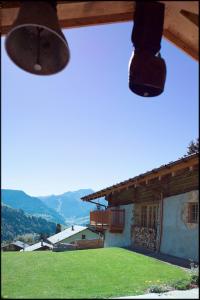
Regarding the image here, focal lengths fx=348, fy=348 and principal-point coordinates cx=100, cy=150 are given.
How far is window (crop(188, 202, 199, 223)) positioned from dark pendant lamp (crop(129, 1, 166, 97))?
52cm

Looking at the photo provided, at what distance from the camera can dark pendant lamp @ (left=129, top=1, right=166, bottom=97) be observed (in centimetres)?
127

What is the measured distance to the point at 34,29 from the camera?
1.44 m

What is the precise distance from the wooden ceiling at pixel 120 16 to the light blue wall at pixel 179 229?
0.53 metres

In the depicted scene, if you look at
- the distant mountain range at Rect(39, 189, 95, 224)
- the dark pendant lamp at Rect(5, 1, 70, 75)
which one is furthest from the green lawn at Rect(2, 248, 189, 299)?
the distant mountain range at Rect(39, 189, 95, 224)

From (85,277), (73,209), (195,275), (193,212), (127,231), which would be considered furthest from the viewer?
(73,209)

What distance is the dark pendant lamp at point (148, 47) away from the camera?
1.27 metres

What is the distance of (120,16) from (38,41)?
379mm

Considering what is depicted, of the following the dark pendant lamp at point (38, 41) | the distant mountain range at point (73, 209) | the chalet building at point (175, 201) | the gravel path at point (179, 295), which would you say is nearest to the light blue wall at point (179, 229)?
the chalet building at point (175, 201)

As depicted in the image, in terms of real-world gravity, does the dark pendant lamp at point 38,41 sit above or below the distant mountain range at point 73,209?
above

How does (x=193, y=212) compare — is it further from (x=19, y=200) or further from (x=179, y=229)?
(x=19, y=200)

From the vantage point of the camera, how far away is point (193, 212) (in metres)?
0.92

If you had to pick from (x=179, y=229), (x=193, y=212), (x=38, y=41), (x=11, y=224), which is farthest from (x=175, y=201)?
(x=38, y=41)

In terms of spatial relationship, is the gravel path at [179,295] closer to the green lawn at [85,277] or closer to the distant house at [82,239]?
the green lawn at [85,277]

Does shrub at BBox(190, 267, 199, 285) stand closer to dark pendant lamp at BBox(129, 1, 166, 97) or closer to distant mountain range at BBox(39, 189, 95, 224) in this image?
dark pendant lamp at BBox(129, 1, 166, 97)
